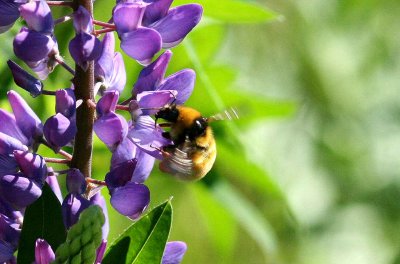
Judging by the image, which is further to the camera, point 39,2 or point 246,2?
point 246,2

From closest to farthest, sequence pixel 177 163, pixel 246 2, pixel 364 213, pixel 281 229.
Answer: pixel 177 163
pixel 246 2
pixel 281 229
pixel 364 213

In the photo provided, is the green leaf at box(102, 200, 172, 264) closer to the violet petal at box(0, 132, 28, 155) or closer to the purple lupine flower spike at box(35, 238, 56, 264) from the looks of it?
the purple lupine flower spike at box(35, 238, 56, 264)

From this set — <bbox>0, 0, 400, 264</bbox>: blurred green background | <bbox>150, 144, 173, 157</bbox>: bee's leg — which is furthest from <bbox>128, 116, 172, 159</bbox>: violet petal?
<bbox>0, 0, 400, 264</bbox>: blurred green background

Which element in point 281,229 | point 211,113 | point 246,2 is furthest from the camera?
point 281,229

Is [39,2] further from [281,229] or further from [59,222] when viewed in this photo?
[281,229]

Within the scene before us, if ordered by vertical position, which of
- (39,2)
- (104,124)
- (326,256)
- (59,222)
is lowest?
(326,256)

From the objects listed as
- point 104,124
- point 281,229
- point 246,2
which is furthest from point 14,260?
point 281,229
